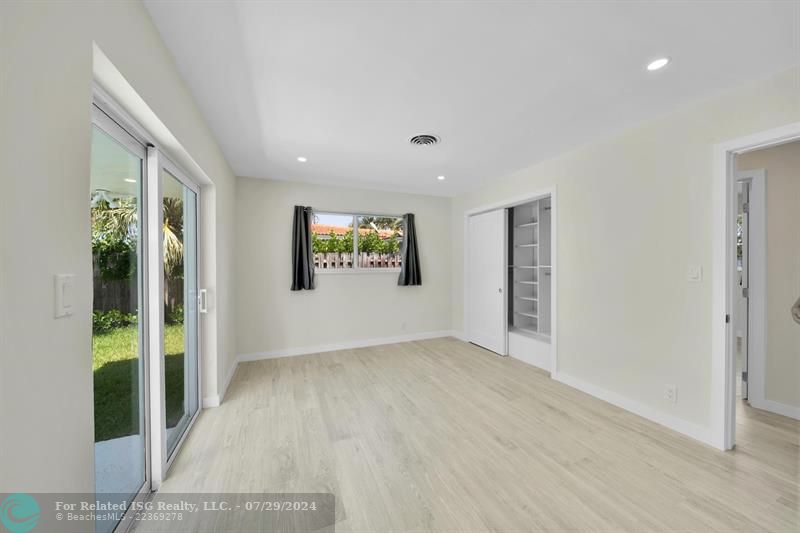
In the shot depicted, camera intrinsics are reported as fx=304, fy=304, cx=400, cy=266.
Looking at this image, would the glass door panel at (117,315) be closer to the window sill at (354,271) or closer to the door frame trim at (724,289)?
the window sill at (354,271)

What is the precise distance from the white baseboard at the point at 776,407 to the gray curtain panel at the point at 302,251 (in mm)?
4631

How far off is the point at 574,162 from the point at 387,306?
121 inches

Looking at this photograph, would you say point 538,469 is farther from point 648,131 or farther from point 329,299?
point 329,299

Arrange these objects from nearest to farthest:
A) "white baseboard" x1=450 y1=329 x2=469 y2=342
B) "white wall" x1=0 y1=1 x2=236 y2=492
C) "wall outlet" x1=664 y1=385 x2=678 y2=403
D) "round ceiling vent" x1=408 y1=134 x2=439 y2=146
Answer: "white wall" x1=0 y1=1 x2=236 y2=492, "wall outlet" x1=664 y1=385 x2=678 y2=403, "round ceiling vent" x1=408 y1=134 x2=439 y2=146, "white baseboard" x1=450 y1=329 x2=469 y2=342

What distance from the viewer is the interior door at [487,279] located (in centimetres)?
424

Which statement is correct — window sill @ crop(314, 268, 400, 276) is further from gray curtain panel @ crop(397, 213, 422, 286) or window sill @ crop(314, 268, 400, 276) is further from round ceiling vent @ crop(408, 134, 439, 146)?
round ceiling vent @ crop(408, 134, 439, 146)

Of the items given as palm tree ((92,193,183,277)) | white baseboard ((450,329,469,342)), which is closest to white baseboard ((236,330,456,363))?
white baseboard ((450,329,469,342))

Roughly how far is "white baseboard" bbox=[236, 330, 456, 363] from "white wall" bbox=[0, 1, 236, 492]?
3214 mm

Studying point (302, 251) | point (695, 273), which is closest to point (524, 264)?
point (695, 273)

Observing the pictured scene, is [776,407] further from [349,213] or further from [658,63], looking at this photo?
[349,213]

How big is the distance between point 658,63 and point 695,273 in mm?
1449

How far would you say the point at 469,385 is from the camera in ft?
10.3

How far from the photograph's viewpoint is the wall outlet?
2.30 m

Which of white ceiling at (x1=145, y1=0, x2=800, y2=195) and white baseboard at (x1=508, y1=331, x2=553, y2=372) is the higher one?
white ceiling at (x1=145, y1=0, x2=800, y2=195)
